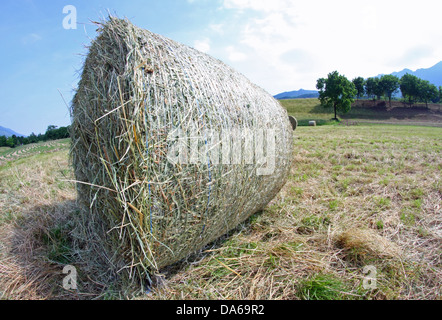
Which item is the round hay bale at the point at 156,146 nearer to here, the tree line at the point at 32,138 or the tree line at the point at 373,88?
the tree line at the point at 32,138

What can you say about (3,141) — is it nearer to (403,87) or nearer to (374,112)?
(374,112)

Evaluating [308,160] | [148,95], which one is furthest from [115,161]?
[308,160]

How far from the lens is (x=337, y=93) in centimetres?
4134

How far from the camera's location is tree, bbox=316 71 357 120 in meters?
40.9

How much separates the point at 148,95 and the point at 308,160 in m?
6.04

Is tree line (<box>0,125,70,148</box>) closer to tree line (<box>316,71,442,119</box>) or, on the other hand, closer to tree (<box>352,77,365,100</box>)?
tree line (<box>316,71,442,119</box>)

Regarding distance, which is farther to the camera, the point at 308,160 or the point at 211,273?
the point at 308,160

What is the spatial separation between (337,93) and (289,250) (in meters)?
45.4

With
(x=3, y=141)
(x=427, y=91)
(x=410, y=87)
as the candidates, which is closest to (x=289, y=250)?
(x=3, y=141)

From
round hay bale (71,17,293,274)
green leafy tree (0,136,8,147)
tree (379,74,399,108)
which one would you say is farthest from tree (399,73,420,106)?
green leafy tree (0,136,8,147)

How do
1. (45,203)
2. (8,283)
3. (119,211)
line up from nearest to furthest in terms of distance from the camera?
(119,211), (8,283), (45,203)
